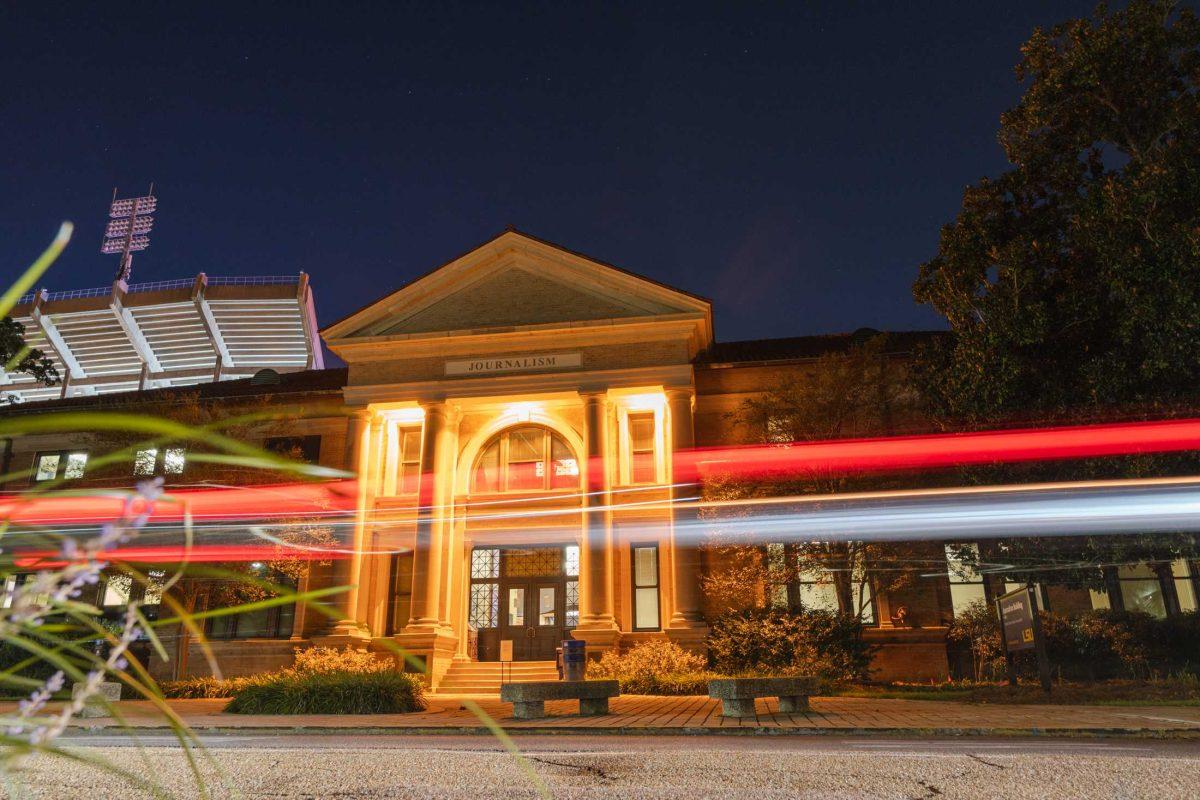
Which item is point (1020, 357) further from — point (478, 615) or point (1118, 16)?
point (478, 615)

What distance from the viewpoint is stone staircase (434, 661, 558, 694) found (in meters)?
24.4

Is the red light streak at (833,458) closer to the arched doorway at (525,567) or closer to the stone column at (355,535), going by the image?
the stone column at (355,535)

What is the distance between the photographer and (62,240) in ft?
6.57

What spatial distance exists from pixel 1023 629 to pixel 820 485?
286 inches

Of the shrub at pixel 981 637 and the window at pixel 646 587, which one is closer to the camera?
the shrub at pixel 981 637

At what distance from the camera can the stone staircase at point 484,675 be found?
24391 mm

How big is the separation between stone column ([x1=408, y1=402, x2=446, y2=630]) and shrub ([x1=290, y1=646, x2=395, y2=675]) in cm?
147

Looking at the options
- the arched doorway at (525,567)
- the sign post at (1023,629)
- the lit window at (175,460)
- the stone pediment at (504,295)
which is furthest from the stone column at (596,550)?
the lit window at (175,460)

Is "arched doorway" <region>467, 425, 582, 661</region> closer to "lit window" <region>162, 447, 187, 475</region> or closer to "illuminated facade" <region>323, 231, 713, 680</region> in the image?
"illuminated facade" <region>323, 231, 713, 680</region>

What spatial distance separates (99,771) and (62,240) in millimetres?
6059

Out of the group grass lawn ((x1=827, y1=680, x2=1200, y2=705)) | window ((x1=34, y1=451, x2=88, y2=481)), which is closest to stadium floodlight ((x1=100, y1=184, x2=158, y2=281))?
window ((x1=34, y1=451, x2=88, y2=481))

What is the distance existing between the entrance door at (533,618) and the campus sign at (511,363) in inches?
273

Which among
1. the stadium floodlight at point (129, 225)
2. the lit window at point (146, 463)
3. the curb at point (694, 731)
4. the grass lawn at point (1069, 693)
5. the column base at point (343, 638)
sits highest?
the stadium floodlight at point (129, 225)

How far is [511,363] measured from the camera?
28.0m
